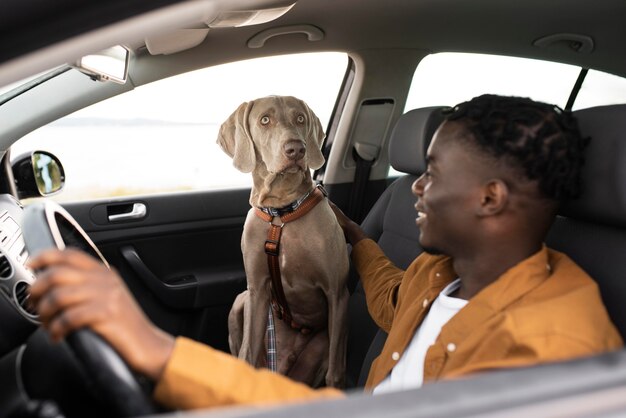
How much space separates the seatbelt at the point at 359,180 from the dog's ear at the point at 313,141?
660 mm

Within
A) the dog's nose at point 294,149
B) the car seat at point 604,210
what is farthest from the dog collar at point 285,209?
the car seat at point 604,210

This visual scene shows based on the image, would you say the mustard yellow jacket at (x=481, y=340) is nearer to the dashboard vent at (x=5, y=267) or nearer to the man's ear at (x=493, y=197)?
the man's ear at (x=493, y=197)

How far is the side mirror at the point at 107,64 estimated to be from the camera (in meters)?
1.72

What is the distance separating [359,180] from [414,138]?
110 centimetres

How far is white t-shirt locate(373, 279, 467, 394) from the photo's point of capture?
1.78 meters

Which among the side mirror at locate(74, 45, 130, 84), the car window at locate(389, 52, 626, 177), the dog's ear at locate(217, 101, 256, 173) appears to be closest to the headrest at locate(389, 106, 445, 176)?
the dog's ear at locate(217, 101, 256, 173)

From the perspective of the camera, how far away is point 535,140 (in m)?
1.68

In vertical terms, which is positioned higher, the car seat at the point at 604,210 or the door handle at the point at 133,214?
the car seat at the point at 604,210

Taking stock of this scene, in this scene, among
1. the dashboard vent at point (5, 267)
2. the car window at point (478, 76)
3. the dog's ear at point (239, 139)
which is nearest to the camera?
the dashboard vent at point (5, 267)

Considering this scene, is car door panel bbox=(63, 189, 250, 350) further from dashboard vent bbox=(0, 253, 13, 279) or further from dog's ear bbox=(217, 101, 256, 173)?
dashboard vent bbox=(0, 253, 13, 279)

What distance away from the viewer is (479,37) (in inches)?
146

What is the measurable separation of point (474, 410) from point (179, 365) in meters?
0.49

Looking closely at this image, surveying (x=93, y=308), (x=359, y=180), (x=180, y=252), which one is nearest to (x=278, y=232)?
(x=180, y=252)

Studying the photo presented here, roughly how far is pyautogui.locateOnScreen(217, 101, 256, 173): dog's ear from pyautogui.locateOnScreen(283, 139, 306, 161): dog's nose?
22 cm
